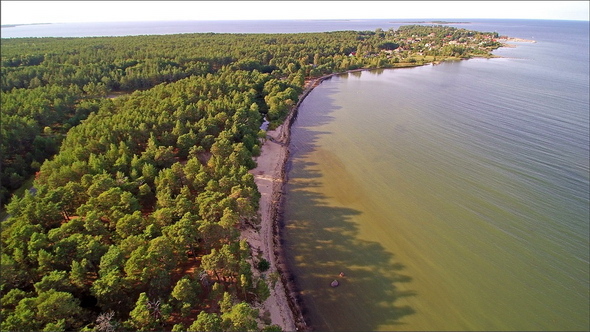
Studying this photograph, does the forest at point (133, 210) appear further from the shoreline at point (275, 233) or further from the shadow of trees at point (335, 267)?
the shadow of trees at point (335, 267)

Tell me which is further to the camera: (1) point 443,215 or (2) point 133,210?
(1) point 443,215

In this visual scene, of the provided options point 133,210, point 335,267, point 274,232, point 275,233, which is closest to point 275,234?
point 275,233

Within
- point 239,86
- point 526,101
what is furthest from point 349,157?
point 526,101

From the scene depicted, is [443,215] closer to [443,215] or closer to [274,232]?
[443,215]

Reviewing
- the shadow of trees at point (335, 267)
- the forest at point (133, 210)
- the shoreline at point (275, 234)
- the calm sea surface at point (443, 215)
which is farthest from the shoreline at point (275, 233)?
the forest at point (133, 210)

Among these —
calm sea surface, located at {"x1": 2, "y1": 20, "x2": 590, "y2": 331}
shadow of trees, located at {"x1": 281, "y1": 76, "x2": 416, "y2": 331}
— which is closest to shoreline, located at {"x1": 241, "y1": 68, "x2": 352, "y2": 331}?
shadow of trees, located at {"x1": 281, "y1": 76, "x2": 416, "y2": 331}

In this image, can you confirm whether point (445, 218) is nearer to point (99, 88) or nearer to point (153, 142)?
point (153, 142)

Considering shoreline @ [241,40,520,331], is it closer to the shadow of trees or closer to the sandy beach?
the sandy beach
